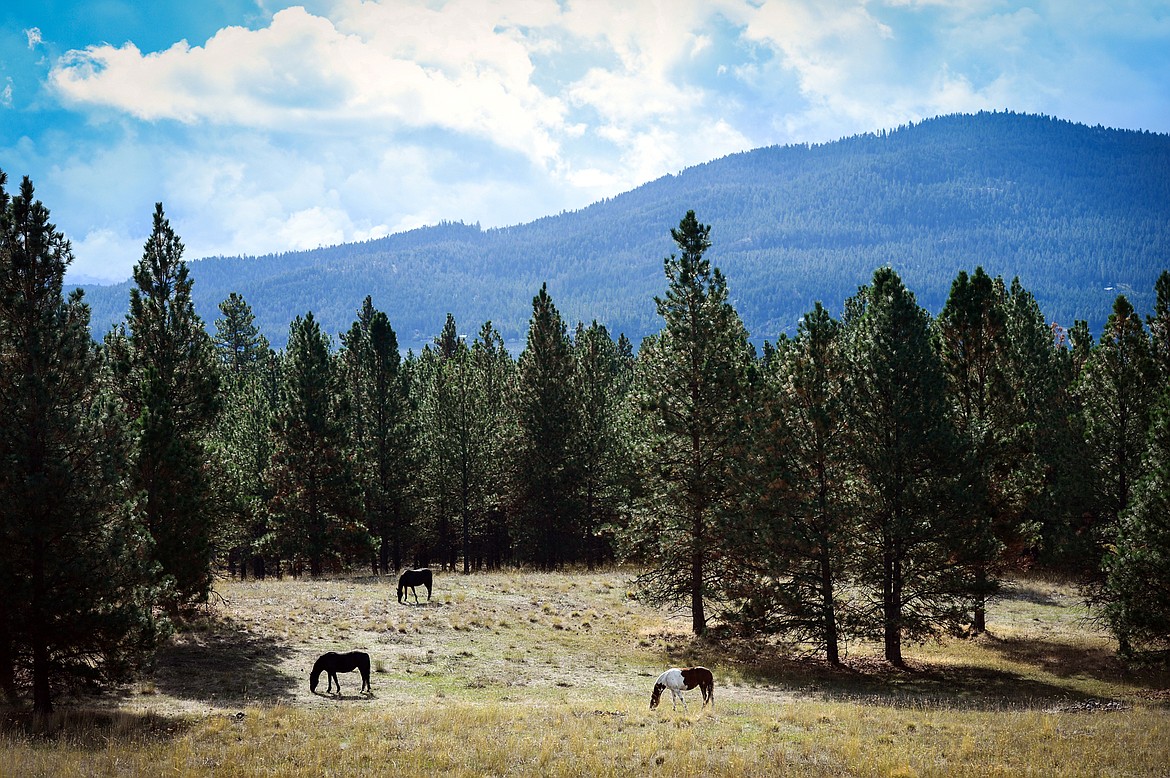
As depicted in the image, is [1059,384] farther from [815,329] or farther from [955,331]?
[815,329]

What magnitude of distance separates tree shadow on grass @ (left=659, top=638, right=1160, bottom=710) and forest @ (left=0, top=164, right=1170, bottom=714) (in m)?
1.15

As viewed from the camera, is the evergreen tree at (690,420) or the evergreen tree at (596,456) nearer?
the evergreen tree at (690,420)

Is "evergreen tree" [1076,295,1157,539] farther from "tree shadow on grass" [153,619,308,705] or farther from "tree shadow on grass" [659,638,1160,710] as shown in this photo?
"tree shadow on grass" [153,619,308,705]

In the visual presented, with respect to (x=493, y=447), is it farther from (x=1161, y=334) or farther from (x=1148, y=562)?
(x=1148, y=562)

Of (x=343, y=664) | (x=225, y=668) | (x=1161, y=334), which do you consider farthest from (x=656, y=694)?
(x=1161, y=334)

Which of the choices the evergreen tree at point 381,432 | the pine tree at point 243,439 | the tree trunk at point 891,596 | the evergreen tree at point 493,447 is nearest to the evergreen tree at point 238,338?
the pine tree at point 243,439

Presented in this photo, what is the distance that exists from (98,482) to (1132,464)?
130 feet

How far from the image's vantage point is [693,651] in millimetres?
29906

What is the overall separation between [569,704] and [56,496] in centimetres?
1258

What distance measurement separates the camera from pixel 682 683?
1953cm

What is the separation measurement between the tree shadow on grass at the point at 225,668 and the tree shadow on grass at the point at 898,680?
45.4 feet

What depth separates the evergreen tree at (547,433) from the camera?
5484 cm

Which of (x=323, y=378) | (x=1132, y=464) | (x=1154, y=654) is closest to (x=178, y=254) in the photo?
(x=323, y=378)

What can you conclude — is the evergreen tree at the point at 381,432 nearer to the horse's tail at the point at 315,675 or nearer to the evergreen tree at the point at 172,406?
the evergreen tree at the point at 172,406
